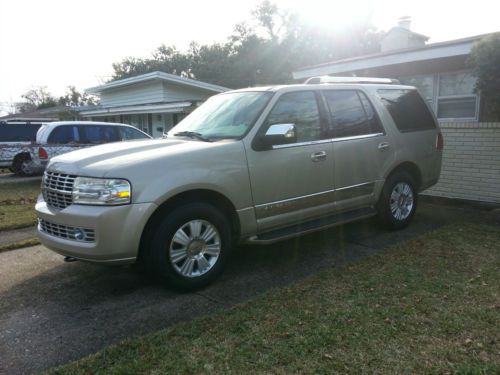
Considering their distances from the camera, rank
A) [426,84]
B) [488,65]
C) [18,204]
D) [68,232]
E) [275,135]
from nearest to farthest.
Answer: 1. [68,232]
2. [275,135]
3. [488,65]
4. [18,204]
5. [426,84]

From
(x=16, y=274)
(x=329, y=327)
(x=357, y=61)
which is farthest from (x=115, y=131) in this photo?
(x=329, y=327)

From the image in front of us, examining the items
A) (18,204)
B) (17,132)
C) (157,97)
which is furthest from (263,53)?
(18,204)

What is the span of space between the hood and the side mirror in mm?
486

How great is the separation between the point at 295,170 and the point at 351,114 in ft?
4.31

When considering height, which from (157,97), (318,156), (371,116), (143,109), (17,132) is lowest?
(318,156)

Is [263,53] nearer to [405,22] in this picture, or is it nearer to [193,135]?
[405,22]

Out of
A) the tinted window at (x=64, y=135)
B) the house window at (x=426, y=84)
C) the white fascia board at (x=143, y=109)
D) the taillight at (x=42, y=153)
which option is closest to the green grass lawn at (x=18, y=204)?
the taillight at (x=42, y=153)

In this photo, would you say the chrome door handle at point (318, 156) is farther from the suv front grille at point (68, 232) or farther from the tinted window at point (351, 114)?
the suv front grille at point (68, 232)

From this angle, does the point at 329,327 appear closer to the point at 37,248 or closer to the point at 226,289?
the point at 226,289

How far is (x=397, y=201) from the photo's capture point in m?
6.08

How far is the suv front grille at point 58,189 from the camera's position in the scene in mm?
3900

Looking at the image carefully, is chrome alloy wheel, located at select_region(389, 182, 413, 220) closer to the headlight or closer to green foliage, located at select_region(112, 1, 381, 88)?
the headlight

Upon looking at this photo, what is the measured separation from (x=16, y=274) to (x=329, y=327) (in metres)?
3.52

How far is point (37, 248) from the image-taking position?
5.75 m
